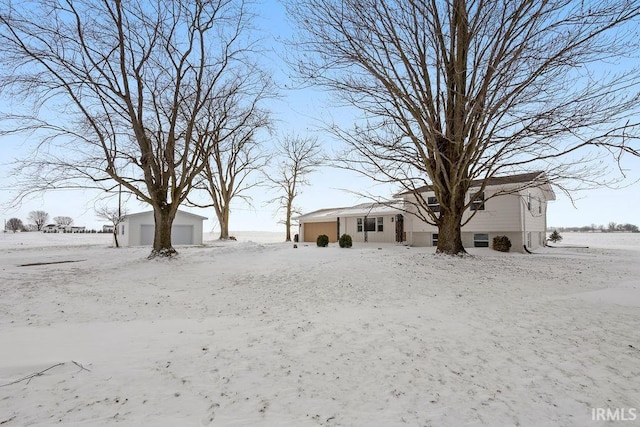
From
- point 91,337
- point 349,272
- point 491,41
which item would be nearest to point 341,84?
point 491,41

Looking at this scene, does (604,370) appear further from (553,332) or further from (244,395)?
(244,395)

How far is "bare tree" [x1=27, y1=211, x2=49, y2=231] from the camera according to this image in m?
81.4

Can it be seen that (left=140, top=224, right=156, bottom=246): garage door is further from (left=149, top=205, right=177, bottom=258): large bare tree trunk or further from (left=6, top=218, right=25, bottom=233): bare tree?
(left=6, top=218, right=25, bottom=233): bare tree

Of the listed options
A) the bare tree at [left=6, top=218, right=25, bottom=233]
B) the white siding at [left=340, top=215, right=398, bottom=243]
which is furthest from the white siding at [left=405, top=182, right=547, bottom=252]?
the bare tree at [left=6, top=218, right=25, bottom=233]

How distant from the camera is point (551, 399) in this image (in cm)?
341

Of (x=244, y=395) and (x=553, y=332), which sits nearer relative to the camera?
(x=244, y=395)

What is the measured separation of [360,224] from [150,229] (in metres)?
18.7

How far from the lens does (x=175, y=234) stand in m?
28.7

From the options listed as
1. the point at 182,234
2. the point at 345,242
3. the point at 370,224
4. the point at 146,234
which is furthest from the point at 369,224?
the point at 146,234

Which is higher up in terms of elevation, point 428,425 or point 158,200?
point 158,200

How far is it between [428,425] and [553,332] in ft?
12.0

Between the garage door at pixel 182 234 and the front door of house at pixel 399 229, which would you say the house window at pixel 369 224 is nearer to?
the front door of house at pixel 399 229

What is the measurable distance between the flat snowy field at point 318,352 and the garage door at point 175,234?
776 inches

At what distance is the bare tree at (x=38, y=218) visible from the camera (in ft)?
267
